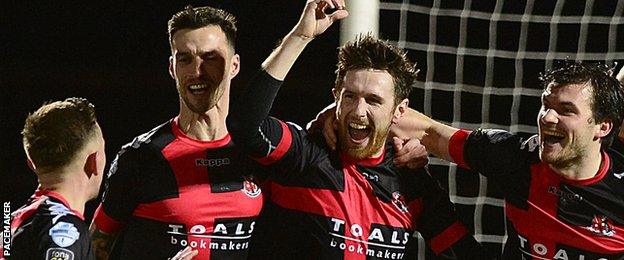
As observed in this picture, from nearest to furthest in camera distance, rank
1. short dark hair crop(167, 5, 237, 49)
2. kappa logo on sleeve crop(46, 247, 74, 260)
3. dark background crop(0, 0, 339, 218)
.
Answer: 1. kappa logo on sleeve crop(46, 247, 74, 260)
2. short dark hair crop(167, 5, 237, 49)
3. dark background crop(0, 0, 339, 218)

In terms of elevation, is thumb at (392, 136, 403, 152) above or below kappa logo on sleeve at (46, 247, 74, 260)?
above

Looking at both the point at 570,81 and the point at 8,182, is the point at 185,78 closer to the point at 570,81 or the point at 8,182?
the point at 570,81

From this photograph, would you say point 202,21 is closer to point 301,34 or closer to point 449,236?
point 301,34

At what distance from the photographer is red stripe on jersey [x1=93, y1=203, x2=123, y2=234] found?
3.20 meters

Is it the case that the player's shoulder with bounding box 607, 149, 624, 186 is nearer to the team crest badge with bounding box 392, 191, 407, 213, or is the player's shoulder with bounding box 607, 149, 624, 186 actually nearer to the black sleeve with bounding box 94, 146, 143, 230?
the team crest badge with bounding box 392, 191, 407, 213

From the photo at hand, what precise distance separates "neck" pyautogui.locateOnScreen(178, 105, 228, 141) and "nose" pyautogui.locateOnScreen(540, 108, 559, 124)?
0.94 metres

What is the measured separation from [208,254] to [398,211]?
0.56 metres

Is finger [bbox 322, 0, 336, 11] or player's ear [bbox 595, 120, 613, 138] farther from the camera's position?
player's ear [bbox 595, 120, 613, 138]

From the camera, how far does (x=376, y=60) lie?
10.3 ft

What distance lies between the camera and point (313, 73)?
6812mm

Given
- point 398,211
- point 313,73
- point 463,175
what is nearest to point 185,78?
point 398,211

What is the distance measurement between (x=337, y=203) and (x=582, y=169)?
74 centimetres

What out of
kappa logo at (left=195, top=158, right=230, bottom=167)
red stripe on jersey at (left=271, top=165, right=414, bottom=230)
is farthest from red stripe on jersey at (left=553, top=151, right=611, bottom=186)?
kappa logo at (left=195, top=158, right=230, bottom=167)

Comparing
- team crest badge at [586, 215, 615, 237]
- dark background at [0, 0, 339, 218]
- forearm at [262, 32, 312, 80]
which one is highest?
forearm at [262, 32, 312, 80]
